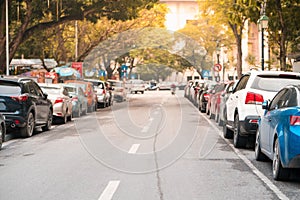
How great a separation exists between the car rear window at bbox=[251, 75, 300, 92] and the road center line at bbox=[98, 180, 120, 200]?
225 inches

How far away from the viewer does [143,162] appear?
12234 mm

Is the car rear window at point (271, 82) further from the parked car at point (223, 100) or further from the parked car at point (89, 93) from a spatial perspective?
the parked car at point (89, 93)

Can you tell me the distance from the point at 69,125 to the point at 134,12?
16820 mm

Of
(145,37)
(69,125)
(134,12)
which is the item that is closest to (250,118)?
(69,125)

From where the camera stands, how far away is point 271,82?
14.6 metres

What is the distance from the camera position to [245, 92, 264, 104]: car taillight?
47.1 feet

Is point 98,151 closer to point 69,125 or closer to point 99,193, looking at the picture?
point 99,193

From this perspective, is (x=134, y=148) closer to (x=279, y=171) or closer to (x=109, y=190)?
(x=279, y=171)

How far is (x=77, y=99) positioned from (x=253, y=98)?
1472 cm

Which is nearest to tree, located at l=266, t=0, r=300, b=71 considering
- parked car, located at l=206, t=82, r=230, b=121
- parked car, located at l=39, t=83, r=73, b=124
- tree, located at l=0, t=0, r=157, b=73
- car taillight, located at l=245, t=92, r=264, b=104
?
parked car, located at l=206, t=82, r=230, b=121

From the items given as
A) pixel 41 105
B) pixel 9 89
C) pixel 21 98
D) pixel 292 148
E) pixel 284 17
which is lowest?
pixel 292 148

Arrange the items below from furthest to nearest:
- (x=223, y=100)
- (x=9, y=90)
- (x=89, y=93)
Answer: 1. (x=89, y=93)
2. (x=223, y=100)
3. (x=9, y=90)

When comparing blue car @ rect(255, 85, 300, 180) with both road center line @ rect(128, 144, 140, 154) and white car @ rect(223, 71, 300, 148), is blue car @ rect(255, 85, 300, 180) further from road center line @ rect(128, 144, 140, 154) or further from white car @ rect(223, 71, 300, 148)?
road center line @ rect(128, 144, 140, 154)

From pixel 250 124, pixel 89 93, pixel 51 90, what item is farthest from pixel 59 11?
pixel 250 124
